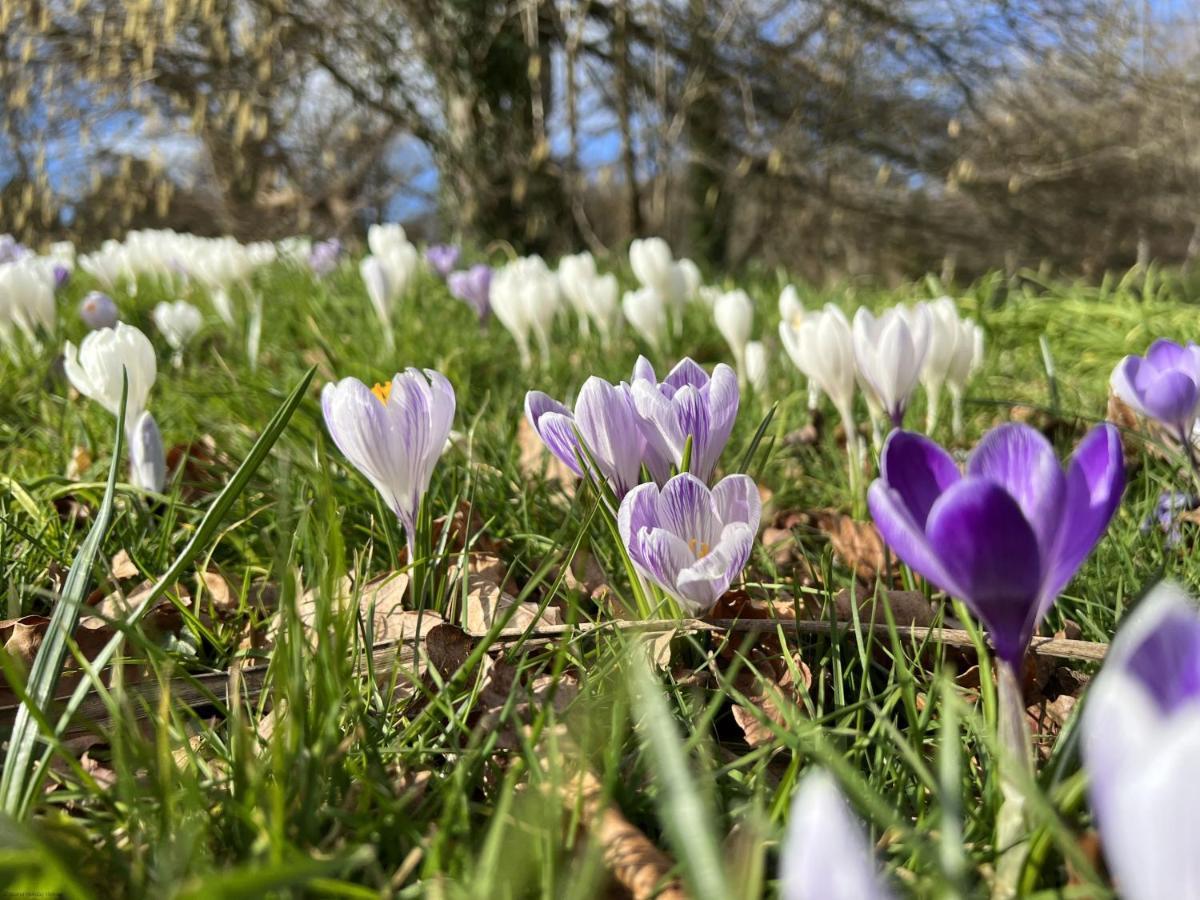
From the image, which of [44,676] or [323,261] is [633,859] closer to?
[44,676]

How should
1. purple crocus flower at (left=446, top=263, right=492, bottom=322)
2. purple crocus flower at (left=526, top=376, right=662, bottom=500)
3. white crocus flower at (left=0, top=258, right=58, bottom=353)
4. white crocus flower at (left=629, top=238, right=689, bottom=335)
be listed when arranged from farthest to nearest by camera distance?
purple crocus flower at (left=446, top=263, right=492, bottom=322) → white crocus flower at (left=629, top=238, right=689, bottom=335) → white crocus flower at (left=0, top=258, right=58, bottom=353) → purple crocus flower at (left=526, top=376, right=662, bottom=500)

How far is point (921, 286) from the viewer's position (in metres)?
5.07

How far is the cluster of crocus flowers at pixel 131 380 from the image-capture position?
1.76 m

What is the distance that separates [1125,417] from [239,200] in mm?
11327

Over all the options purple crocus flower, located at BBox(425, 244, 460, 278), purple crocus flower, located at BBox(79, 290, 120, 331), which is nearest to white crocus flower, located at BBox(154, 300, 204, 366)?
purple crocus flower, located at BBox(79, 290, 120, 331)

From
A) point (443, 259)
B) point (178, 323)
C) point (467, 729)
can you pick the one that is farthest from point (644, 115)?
point (467, 729)

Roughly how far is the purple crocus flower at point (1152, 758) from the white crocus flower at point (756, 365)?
2149 millimetres

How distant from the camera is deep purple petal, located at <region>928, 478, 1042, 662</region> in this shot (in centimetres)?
75

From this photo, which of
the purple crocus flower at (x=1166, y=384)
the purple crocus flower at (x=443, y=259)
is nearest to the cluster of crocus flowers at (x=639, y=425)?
the purple crocus flower at (x=1166, y=384)

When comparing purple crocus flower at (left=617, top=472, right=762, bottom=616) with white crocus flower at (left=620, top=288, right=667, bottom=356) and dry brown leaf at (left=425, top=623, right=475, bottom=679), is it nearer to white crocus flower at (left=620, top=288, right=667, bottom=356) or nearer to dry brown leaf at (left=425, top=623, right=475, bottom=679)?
dry brown leaf at (left=425, top=623, right=475, bottom=679)

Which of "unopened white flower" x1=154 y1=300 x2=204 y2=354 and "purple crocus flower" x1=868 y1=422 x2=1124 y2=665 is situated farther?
"unopened white flower" x1=154 y1=300 x2=204 y2=354

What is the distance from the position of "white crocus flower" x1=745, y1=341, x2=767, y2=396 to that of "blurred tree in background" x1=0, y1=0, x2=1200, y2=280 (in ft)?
11.6

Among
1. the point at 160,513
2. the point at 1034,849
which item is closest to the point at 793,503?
the point at 160,513

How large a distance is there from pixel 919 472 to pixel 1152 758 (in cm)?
44
